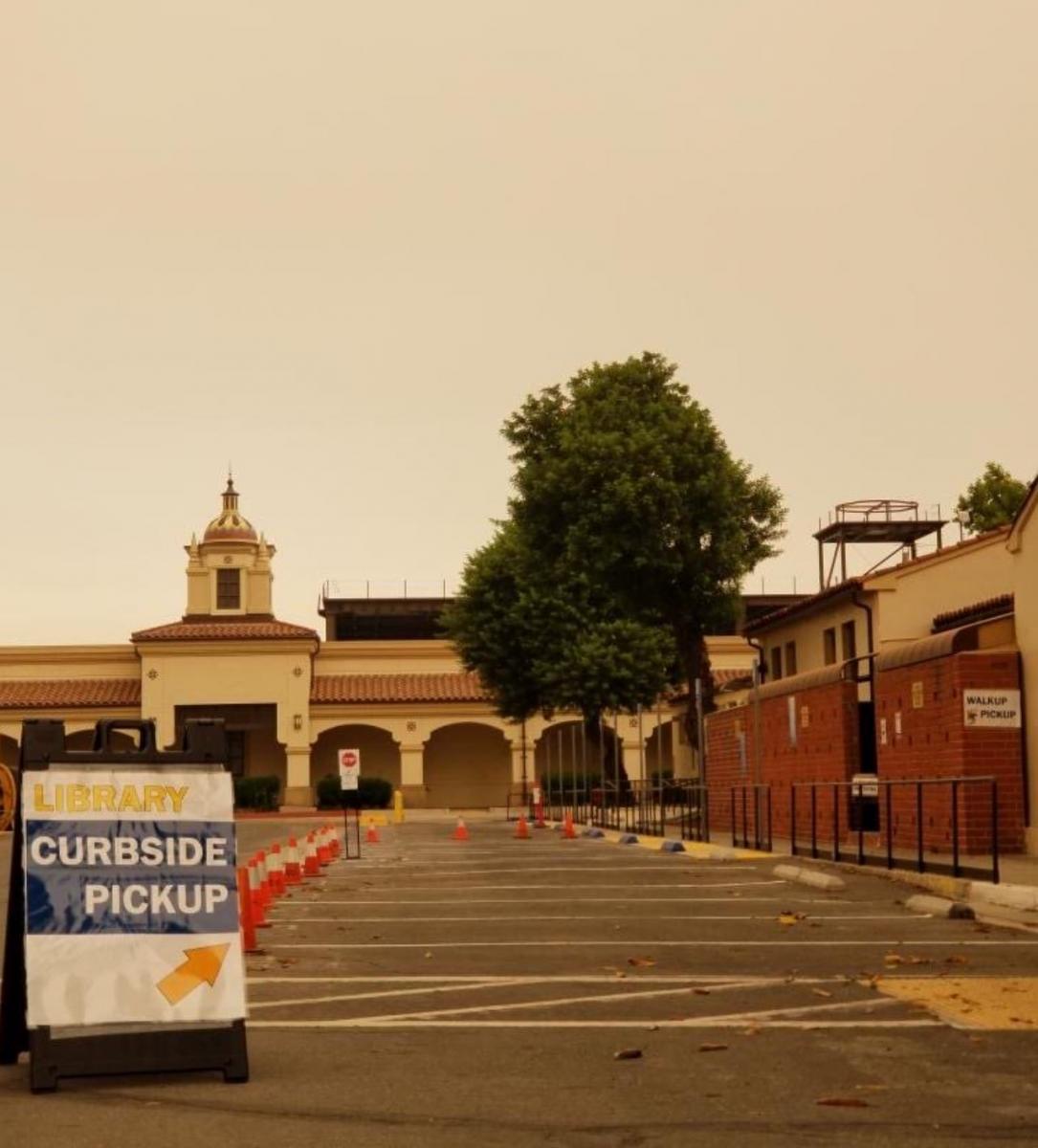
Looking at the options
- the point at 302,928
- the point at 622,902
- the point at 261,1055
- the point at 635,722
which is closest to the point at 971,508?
the point at 635,722

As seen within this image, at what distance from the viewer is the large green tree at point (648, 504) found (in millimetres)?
46531

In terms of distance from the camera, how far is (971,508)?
5384cm

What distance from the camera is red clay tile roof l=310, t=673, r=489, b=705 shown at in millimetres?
74500

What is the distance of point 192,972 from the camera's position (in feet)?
26.4

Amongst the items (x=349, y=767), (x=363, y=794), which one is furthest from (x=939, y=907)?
(x=363, y=794)

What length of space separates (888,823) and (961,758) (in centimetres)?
400

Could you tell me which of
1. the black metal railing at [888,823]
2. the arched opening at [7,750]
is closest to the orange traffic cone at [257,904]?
the black metal railing at [888,823]

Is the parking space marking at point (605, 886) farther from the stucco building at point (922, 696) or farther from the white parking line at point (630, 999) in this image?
the white parking line at point (630, 999)

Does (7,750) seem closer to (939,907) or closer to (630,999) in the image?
(939,907)

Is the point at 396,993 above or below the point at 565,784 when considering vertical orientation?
above

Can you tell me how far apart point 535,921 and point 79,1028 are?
9097 mm

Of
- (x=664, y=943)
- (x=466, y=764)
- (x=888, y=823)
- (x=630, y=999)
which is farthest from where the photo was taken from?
(x=466, y=764)

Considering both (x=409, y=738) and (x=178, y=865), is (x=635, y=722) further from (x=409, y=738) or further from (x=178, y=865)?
(x=178, y=865)

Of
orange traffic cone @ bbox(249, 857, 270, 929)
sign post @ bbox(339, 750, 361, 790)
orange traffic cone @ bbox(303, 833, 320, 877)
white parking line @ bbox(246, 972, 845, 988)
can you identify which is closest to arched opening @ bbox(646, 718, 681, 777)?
sign post @ bbox(339, 750, 361, 790)
